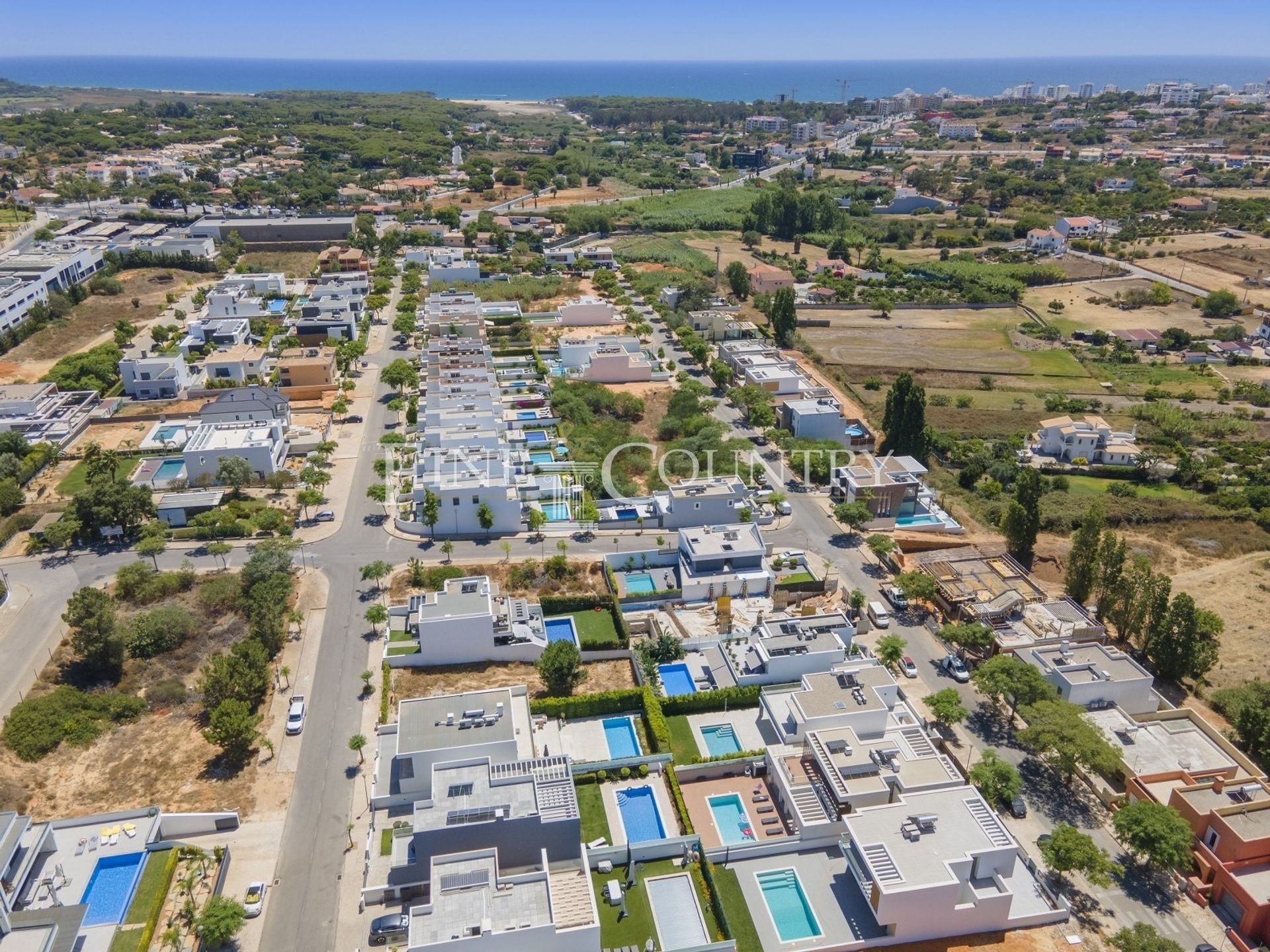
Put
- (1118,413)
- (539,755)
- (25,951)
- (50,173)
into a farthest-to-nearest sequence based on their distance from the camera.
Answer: (50,173)
(1118,413)
(539,755)
(25,951)

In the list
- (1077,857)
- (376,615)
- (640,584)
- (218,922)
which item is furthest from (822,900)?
(376,615)

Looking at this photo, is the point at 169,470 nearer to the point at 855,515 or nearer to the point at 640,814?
the point at 640,814

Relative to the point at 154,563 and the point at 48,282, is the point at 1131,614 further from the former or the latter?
the point at 48,282

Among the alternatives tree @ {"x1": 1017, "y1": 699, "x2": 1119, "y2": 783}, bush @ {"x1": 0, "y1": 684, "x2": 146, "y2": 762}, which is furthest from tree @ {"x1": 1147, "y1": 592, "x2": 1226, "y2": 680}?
bush @ {"x1": 0, "y1": 684, "x2": 146, "y2": 762}

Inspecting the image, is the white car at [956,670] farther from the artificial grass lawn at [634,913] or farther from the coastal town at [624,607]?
the artificial grass lawn at [634,913]

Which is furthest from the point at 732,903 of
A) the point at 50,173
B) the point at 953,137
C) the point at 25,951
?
the point at 953,137

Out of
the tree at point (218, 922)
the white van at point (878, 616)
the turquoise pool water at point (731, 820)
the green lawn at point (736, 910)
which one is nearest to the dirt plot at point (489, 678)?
the turquoise pool water at point (731, 820)
